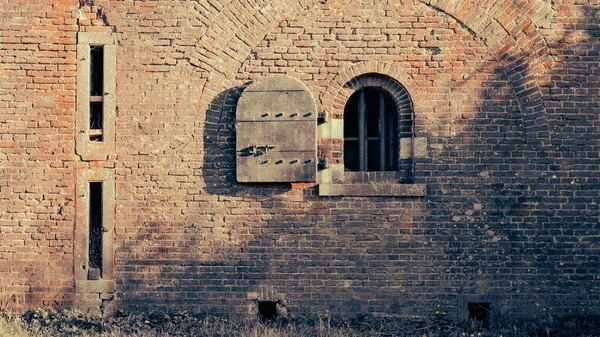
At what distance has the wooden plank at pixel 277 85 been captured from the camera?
779cm

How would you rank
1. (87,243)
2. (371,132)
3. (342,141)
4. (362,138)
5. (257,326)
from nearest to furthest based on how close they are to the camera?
(257,326) < (87,243) < (342,141) < (362,138) < (371,132)

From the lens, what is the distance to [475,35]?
786 centimetres

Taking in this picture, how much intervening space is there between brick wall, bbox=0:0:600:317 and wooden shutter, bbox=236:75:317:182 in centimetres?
20

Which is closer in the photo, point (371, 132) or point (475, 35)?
point (475, 35)

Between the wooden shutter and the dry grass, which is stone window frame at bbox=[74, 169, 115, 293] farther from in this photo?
the wooden shutter

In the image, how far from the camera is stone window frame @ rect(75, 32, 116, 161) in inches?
309

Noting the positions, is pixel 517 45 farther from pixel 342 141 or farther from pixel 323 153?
pixel 323 153

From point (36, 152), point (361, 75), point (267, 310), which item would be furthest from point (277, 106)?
point (36, 152)

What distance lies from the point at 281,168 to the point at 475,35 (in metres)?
3.05

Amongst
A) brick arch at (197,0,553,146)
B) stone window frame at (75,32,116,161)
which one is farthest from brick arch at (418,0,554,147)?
stone window frame at (75,32,116,161)

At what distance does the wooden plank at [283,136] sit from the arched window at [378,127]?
629 millimetres

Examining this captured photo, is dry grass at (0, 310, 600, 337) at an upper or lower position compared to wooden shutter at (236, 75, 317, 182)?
lower

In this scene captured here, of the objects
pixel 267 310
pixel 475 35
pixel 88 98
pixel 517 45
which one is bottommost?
pixel 267 310

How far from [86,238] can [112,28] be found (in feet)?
→ 9.02
